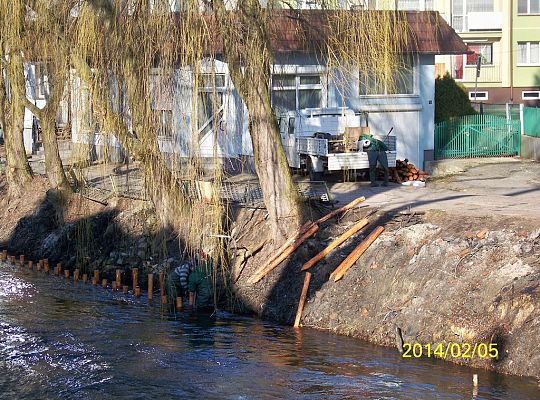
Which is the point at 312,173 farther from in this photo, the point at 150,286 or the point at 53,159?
the point at 150,286

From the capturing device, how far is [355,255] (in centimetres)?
1647

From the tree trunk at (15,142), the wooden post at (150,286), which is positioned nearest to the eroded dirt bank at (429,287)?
the wooden post at (150,286)

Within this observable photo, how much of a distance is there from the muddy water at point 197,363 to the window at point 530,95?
111 ft

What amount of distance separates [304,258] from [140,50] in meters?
4.90

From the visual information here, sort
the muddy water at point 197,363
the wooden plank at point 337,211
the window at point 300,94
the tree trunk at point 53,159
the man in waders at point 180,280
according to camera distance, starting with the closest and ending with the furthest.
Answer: the muddy water at point 197,363
the man in waders at point 180,280
the wooden plank at point 337,211
the tree trunk at point 53,159
the window at point 300,94

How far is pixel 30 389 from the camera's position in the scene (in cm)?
1253

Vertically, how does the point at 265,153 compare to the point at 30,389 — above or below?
above

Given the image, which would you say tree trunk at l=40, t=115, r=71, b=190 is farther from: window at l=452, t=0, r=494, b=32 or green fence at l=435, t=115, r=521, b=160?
window at l=452, t=0, r=494, b=32

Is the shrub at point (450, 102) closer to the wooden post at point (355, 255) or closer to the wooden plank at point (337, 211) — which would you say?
the wooden plank at point (337, 211)

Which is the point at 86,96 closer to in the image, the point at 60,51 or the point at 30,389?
the point at 60,51

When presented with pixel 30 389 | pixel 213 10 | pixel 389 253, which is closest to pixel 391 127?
pixel 389 253

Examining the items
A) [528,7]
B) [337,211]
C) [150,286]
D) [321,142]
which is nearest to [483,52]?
[528,7]

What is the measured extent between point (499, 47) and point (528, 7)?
7.63 feet
